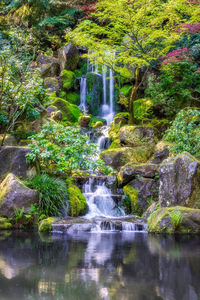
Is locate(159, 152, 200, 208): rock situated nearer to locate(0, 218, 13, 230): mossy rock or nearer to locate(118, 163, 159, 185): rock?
locate(118, 163, 159, 185): rock

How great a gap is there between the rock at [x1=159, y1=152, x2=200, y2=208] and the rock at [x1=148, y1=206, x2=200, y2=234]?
2.12ft

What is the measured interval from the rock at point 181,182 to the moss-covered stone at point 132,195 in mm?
2270

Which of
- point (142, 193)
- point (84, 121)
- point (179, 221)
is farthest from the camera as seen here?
point (84, 121)

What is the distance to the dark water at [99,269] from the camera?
9.74ft

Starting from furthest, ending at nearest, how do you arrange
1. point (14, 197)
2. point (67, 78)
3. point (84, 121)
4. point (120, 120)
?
point (67, 78), point (84, 121), point (120, 120), point (14, 197)

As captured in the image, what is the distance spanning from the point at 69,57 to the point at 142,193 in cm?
1367

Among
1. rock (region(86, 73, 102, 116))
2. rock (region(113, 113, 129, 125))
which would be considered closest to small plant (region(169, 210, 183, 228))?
rock (region(113, 113, 129, 125))

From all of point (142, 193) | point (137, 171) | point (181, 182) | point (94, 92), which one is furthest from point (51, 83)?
point (181, 182)

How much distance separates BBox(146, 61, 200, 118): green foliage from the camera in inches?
590

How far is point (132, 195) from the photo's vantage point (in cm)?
1050

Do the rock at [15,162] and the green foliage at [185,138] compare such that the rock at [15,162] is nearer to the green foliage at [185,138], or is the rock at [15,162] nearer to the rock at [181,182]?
the rock at [181,182]

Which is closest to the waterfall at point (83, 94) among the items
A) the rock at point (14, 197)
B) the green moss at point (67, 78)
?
the green moss at point (67, 78)

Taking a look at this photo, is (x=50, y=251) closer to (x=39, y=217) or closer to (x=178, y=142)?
(x=39, y=217)

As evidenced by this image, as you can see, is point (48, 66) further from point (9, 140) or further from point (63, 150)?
point (63, 150)
